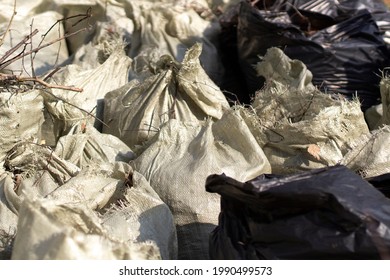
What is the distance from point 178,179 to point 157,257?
23.7 inches

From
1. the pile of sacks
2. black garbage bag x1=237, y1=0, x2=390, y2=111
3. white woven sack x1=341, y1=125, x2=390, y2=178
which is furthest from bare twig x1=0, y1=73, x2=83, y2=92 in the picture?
black garbage bag x1=237, y1=0, x2=390, y2=111

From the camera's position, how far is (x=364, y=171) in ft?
8.34

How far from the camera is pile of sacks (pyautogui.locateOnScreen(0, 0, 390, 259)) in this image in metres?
1.90

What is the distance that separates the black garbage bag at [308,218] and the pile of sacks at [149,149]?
267 millimetres

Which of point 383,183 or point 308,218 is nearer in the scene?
point 308,218

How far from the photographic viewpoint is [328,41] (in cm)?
351

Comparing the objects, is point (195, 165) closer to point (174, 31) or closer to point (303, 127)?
point (303, 127)

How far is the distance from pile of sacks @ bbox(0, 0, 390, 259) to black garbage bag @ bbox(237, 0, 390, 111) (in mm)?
217

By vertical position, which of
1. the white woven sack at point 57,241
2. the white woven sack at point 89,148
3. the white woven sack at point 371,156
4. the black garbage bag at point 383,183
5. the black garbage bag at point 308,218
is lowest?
the white woven sack at point 89,148

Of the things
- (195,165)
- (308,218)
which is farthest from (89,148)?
(308,218)

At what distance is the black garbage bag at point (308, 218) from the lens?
5.82 feet

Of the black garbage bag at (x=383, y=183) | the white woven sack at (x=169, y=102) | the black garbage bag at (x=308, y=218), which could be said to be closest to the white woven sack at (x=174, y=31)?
the white woven sack at (x=169, y=102)

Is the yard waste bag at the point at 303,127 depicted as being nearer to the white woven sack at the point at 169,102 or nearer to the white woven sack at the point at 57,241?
the white woven sack at the point at 169,102

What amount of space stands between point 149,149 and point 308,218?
96 cm
